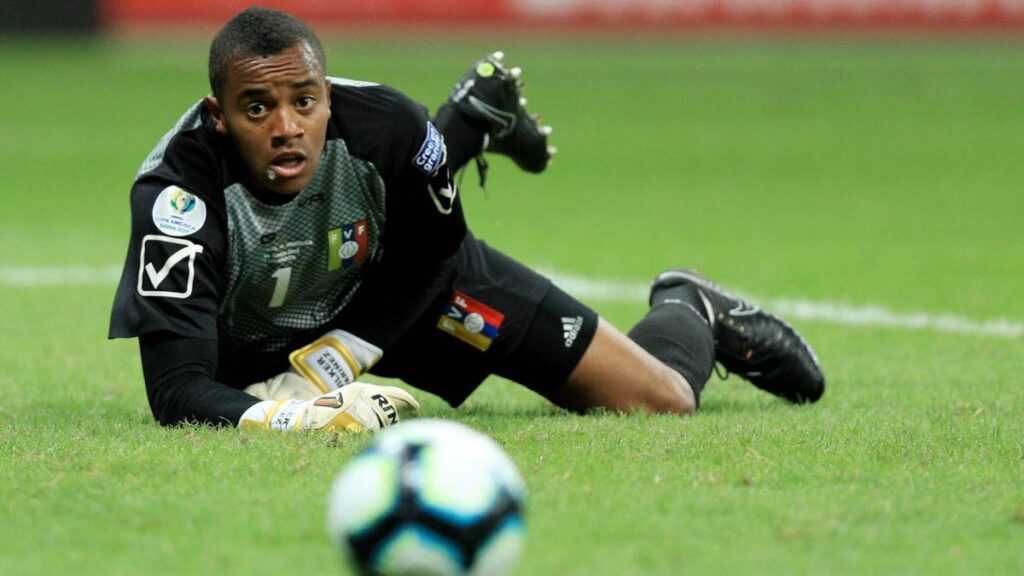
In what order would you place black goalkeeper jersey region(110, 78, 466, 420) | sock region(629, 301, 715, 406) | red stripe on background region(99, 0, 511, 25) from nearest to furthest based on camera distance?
1. black goalkeeper jersey region(110, 78, 466, 420)
2. sock region(629, 301, 715, 406)
3. red stripe on background region(99, 0, 511, 25)

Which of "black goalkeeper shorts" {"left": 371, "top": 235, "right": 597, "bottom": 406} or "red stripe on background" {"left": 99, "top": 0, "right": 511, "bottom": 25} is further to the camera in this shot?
"red stripe on background" {"left": 99, "top": 0, "right": 511, "bottom": 25}

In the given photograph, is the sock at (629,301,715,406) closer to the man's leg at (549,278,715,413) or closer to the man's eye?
the man's leg at (549,278,715,413)

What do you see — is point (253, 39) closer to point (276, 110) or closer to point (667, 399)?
point (276, 110)

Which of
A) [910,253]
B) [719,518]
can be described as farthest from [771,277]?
[719,518]

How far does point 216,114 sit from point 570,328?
155 cm

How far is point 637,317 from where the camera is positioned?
8.89 metres

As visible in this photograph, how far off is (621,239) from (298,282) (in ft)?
21.5

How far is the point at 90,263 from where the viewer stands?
1104 cm

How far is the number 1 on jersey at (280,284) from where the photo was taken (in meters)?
5.70

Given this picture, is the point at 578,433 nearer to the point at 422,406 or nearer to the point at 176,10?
the point at 422,406

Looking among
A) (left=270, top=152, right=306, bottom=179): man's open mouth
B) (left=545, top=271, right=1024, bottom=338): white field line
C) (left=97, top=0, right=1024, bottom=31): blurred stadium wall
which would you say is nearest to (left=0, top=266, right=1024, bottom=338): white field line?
(left=545, top=271, right=1024, bottom=338): white field line

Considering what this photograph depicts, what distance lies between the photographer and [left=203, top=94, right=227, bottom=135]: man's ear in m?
5.51

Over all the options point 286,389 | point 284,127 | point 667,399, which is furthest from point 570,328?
point 284,127

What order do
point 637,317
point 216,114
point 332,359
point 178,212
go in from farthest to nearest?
point 637,317 < point 332,359 < point 216,114 < point 178,212
